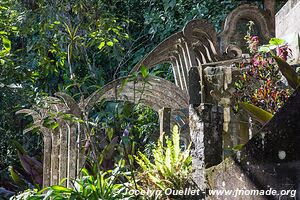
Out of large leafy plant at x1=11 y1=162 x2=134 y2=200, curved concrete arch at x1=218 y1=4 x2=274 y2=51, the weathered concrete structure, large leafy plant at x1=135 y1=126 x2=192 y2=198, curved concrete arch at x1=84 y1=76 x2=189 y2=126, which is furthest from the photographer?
curved concrete arch at x1=218 y1=4 x2=274 y2=51

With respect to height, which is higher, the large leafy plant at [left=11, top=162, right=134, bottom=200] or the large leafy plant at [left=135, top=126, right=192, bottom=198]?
the large leafy plant at [left=135, top=126, right=192, bottom=198]

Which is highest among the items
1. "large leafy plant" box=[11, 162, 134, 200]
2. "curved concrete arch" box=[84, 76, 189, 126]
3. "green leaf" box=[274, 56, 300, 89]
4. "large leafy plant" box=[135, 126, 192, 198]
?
"curved concrete arch" box=[84, 76, 189, 126]

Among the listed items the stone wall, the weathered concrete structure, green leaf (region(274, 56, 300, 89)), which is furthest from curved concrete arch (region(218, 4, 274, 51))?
green leaf (region(274, 56, 300, 89))

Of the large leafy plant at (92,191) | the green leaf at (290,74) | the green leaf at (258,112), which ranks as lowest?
the large leafy plant at (92,191)

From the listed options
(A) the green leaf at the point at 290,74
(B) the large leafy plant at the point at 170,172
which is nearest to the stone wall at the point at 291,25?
(A) the green leaf at the point at 290,74

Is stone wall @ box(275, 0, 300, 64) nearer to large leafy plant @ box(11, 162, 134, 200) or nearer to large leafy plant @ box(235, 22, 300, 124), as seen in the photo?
large leafy plant @ box(235, 22, 300, 124)

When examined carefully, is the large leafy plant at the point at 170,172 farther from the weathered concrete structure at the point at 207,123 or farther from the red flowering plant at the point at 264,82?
the red flowering plant at the point at 264,82

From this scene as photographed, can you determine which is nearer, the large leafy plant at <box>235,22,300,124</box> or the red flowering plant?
the large leafy plant at <box>235,22,300,124</box>

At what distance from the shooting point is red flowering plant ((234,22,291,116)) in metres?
4.14

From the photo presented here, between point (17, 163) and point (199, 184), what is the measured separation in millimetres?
7833

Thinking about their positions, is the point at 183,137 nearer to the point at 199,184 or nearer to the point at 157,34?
the point at 199,184

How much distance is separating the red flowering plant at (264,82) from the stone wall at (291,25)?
89cm

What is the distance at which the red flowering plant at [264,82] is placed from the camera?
13.6 ft

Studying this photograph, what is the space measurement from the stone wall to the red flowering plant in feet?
2.92
